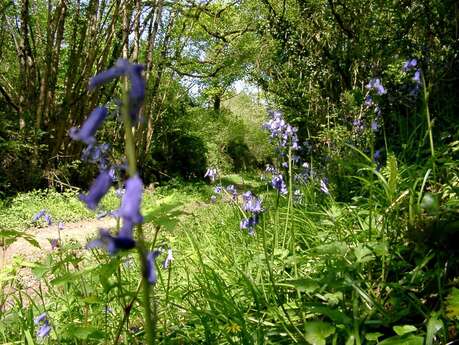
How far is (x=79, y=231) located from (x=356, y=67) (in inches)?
178

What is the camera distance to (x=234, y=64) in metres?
18.1

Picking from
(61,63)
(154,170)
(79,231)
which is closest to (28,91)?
(61,63)

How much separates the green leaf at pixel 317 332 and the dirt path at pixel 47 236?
408 centimetres

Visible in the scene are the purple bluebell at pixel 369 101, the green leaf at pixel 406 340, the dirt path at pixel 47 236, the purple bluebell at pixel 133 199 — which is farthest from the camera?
the dirt path at pixel 47 236

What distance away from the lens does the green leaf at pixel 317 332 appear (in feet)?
3.90

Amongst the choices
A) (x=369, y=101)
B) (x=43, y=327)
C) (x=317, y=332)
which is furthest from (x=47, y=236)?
(x=317, y=332)

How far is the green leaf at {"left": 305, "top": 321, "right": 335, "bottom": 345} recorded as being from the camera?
1.19 meters

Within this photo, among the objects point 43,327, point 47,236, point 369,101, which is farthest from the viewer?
point 47,236

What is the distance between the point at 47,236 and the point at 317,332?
5.30 m

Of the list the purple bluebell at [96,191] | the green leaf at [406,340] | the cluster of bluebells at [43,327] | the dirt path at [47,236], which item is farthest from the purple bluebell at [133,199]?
the dirt path at [47,236]

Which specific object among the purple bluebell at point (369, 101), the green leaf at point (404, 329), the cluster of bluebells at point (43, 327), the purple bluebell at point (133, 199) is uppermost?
the purple bluebell at point (369, 101)

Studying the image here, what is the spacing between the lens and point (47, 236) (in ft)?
19.2

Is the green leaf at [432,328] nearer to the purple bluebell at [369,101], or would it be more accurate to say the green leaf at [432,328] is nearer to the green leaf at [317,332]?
the green leaf at [317,332]

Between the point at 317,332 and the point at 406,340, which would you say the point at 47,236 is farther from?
the point at 406,340
